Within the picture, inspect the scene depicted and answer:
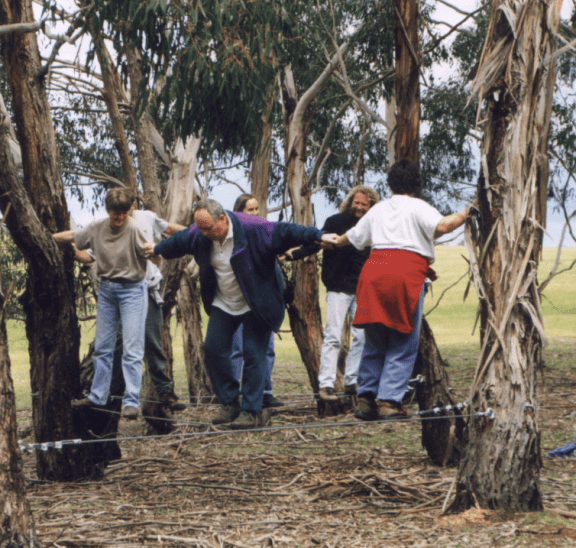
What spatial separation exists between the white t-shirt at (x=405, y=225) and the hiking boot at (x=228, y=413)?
52.2 inches

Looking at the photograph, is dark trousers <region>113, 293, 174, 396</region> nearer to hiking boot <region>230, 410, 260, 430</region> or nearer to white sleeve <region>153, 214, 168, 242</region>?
white sleeve <region>153, 214, 168, 242</region>

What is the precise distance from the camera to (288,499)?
5.48 metres

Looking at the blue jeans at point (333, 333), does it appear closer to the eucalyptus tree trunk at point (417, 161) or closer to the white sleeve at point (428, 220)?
the eucalyptus tree trunk at point (417, 161)

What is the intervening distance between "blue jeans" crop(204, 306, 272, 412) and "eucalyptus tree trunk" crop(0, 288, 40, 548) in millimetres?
1374

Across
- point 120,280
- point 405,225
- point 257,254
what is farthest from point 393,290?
point 120,280

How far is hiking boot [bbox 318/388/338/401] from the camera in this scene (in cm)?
574

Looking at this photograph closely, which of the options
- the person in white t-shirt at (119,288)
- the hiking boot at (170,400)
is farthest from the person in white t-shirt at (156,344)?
the person in white t-shirt at (119,288)

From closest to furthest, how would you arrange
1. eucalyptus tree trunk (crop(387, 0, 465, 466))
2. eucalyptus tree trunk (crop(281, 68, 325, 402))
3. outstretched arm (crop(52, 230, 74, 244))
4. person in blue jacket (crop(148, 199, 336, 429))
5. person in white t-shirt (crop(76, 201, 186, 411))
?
person in blue jacket (crop(148, 199, 336, 429)) → outstretched arm (crop(52, 230, 74, 244)) → eucalyptus tree trunk (crop(387, 0, 465, 466)) → person in white t-shirt (crop(76, 201, 186, 411)) → eucalyptus tree trunk (crop(281, 68, 325, 402))

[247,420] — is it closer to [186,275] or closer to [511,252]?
[511,252]

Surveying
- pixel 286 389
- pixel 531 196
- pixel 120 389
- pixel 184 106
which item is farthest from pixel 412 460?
pixel 286 389

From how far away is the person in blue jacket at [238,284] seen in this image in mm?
4887

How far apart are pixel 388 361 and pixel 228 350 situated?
108 cm

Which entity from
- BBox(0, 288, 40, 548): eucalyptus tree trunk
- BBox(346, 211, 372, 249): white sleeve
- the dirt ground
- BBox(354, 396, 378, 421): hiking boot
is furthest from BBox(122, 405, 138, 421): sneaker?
BBox(346, 211, 372, 249): white sleeve

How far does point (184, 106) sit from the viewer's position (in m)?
8.22
